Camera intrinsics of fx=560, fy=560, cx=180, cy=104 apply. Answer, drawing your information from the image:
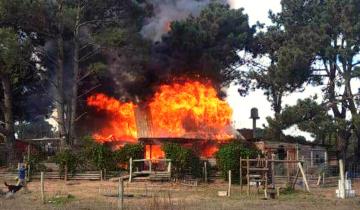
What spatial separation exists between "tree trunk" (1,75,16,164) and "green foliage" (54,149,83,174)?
7.38 m

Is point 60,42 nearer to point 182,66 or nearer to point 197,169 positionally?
point 182,66

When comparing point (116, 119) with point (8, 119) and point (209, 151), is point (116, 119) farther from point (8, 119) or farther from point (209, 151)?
point (209, 151)

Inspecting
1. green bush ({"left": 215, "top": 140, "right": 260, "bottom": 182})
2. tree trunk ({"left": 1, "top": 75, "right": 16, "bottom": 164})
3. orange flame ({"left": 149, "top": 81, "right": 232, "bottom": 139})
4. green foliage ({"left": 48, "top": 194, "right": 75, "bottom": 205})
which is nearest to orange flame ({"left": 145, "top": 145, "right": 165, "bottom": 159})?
orange flame ({"left": 149, "top": 81, "right": 232, "bottom": 139})

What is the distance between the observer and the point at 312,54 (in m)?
44.0

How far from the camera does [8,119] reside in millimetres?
45594

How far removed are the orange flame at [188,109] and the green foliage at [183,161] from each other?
1195cm

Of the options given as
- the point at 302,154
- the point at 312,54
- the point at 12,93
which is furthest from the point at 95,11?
the point at 302,154

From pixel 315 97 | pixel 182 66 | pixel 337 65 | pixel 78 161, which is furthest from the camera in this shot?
pixel 182 66

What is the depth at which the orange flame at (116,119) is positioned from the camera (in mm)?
49188

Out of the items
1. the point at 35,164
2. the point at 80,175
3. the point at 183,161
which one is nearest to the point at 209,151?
the point at 183,161

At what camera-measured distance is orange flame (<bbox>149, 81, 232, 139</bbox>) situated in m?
48.4

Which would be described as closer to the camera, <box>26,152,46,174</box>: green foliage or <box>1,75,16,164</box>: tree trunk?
<box>26,152,46,174</box>: green foliage

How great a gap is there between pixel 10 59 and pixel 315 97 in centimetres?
Answer: 2263

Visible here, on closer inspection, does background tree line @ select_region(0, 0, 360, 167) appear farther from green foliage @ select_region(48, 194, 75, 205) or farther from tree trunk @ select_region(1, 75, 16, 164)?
green foliage @ select_region(48, 194, 75, 205)
